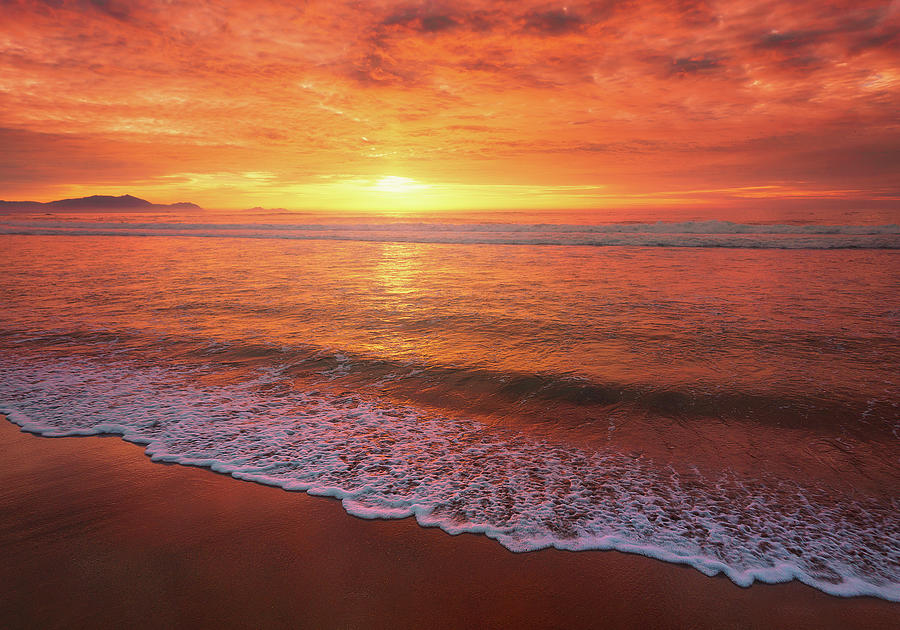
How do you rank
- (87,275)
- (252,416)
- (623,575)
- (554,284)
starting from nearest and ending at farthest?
1. (623,575)
2. (252,416)
3. (554,284)
4. (87,275)

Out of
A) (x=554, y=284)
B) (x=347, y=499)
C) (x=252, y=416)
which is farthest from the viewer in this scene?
(x=554, y=284)

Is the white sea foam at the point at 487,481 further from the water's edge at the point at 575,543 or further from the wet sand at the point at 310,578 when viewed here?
the wet sand at the point at 310,578

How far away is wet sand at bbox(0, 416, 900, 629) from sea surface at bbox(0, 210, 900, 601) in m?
0.18

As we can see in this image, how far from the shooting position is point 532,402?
17.7 feet

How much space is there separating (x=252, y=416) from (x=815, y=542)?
496 centimetres

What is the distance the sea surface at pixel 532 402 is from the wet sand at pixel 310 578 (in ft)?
0.58

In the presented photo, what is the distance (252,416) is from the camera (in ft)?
16.8

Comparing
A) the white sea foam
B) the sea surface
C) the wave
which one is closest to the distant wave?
the sea surface

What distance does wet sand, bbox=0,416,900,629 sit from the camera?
2.56 metres

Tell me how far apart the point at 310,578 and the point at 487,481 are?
1.58 metres

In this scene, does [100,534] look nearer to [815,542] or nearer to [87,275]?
[815,542]

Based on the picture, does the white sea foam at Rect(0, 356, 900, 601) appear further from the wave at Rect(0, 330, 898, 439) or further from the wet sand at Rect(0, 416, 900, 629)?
the wave at Rect(0, 330, 898, 439)

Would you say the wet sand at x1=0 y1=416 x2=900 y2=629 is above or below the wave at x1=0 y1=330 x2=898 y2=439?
below

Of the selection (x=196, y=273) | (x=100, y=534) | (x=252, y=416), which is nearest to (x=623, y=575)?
(x=100, y=534)
